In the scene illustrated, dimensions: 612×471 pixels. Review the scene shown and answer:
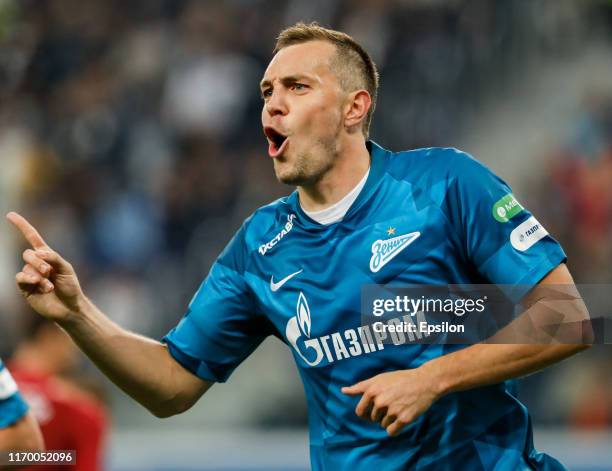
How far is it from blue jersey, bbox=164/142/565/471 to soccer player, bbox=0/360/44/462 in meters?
0.62

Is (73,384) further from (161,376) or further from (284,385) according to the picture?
(284,385)

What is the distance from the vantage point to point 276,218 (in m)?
4.27

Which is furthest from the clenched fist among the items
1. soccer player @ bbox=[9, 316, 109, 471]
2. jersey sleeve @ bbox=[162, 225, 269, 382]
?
soccer player @ bbox=[9, 316, 109, 471]

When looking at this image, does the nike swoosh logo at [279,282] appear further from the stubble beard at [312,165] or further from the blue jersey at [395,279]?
the stubble beard at [312,165]

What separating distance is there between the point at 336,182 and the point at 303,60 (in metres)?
0.45

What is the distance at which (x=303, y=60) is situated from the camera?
4.17 metres

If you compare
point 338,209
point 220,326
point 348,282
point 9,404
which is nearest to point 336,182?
point 338,209

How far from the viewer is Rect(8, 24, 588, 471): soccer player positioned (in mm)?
3674

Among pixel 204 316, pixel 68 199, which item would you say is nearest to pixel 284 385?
pixel 68 199

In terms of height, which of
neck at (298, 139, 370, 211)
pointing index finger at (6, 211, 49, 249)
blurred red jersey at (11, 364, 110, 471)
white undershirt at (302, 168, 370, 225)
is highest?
pointing index finger at (6, 211, 49, 249)

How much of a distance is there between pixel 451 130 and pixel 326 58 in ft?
21.0

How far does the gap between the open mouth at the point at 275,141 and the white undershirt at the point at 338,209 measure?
253mm

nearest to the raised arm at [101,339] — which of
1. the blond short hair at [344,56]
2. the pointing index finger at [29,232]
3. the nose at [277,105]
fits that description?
the pointing index finger at [29,232]

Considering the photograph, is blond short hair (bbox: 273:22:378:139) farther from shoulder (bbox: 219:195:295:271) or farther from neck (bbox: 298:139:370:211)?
shoulder (bbox: 219:195:295:271)
